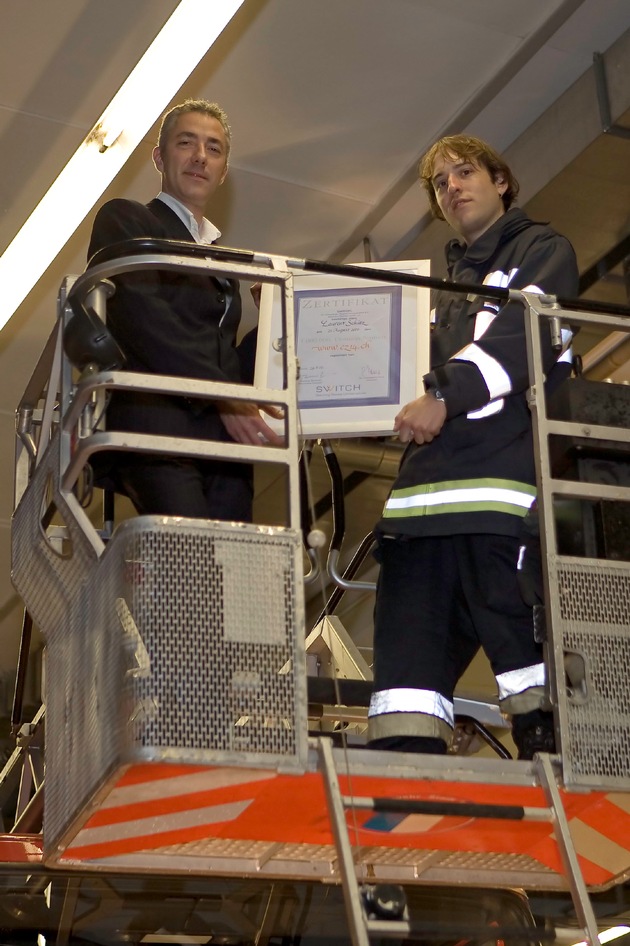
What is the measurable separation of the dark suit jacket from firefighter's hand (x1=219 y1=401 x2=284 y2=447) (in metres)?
0.04

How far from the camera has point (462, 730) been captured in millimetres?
5391

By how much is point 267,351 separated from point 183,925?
192cm

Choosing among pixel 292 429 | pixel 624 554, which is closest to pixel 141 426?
pixel 292 429

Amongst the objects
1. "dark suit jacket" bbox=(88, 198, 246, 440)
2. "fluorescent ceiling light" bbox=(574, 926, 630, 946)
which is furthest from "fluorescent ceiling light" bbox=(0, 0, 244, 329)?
"fluorescent ceiling light" bbox=(574, 926, 630, 946)

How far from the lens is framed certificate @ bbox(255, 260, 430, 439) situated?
461 cm

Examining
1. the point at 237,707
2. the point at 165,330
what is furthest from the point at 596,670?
the point at 165,330

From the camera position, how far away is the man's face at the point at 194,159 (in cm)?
480

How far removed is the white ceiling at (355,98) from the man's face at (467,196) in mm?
1741

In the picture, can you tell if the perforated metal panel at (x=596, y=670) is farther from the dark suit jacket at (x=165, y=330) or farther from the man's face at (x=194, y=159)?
the man's face at (x=194, y=159)

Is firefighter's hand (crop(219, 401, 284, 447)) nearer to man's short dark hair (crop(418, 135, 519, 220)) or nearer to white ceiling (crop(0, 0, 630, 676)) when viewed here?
man's short dark hair (crop(418, 135, 519, 220))

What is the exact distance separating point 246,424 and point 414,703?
104cm

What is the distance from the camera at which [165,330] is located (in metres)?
4.19

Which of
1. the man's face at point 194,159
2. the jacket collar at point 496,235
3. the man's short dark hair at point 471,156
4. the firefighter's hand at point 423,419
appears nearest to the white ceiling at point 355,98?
the man's face at point 194,159

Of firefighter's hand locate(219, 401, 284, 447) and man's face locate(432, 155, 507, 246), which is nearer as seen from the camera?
firefighter's hand locate(219, 401, 284, 447)
